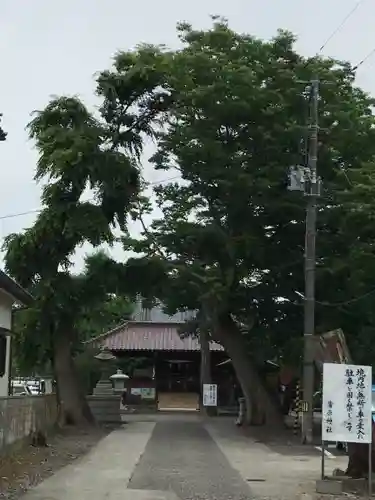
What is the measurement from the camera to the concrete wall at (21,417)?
15.7 meters

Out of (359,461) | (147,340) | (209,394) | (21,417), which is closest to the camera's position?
(359,461)

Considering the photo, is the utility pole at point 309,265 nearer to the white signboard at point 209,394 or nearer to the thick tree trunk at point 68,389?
the thick tree trunk at point 68,389

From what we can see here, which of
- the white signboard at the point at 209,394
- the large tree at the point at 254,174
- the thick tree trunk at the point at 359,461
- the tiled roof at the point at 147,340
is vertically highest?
the large tree at the point at 254,174

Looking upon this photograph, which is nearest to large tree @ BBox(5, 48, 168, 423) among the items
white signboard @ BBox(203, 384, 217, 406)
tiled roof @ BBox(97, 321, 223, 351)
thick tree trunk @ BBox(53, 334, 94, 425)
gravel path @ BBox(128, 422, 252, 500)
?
thick tree trunk @ BBox(53, 334, 94, 425)

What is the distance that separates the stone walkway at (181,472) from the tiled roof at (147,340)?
920 inches

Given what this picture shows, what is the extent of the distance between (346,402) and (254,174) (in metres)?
13.7

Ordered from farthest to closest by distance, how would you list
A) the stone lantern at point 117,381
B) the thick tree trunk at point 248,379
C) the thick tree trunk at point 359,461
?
the stone lantern at point 117,381 → the thick tree trunk at point 248,379 → the thick tree trunk at point 359,461

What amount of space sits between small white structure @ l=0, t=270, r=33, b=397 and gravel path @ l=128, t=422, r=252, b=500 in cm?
508

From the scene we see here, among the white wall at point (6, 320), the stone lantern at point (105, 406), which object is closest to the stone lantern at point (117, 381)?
the stone lantern at point (105, 406)

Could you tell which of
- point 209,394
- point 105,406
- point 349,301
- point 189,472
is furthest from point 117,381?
point 189,472

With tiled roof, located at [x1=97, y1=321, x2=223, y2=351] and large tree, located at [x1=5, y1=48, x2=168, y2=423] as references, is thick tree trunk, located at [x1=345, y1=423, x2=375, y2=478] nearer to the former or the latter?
large tree, located at [x1=5, y1=48, x2=168, y2=423]

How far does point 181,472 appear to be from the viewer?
15.6 metres

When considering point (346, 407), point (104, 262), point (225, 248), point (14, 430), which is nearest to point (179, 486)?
point (346, 407)

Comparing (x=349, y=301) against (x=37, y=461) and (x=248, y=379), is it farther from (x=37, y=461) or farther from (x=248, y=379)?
(x=37, y=461)
